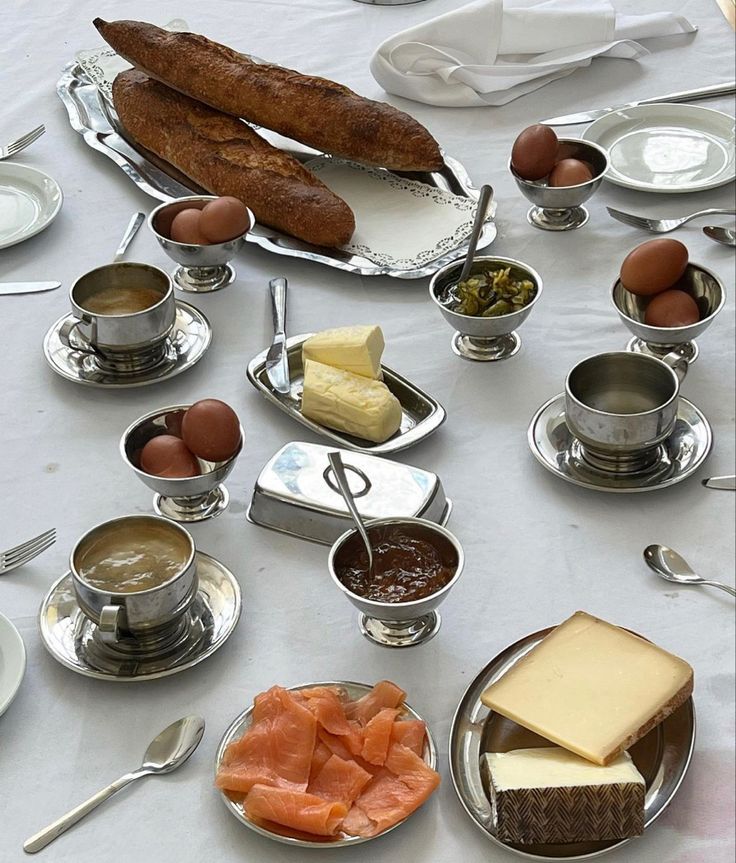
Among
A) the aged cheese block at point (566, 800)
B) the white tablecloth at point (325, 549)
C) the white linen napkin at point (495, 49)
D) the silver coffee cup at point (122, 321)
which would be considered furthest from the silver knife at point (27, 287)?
the aged cheese block at point (566, 800)

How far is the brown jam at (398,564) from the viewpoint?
42.6 inches

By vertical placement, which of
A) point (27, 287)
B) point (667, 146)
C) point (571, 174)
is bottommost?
point (667, 146)

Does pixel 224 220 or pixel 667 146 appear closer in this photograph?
pixel 224 220

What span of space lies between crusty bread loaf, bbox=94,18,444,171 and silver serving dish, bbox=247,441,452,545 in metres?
0.69

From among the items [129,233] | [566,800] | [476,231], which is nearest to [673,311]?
[476,231]

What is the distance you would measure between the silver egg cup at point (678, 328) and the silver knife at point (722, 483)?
210 millimetres

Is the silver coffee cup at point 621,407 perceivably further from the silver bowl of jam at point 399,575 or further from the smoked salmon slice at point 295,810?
the smoked salmon slice at point 295,810

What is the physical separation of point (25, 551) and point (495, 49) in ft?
4.24

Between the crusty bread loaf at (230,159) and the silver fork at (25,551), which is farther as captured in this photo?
the crusty bread loaf at (230,159)

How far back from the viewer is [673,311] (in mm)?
1414

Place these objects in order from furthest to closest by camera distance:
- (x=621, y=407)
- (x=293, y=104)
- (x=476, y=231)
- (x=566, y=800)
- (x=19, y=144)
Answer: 1. (x=19, y=144)
2. (x=293, y=104)
3. (x=476, y=231)
4. (x=621, y=407)
5. (x=566, y=800)

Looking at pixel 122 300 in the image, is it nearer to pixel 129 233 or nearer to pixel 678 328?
pixel 129 233

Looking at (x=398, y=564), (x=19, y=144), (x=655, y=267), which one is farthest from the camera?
(x=19, y=144)

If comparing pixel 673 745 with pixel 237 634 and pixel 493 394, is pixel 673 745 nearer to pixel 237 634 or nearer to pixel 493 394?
pixel 237 634
